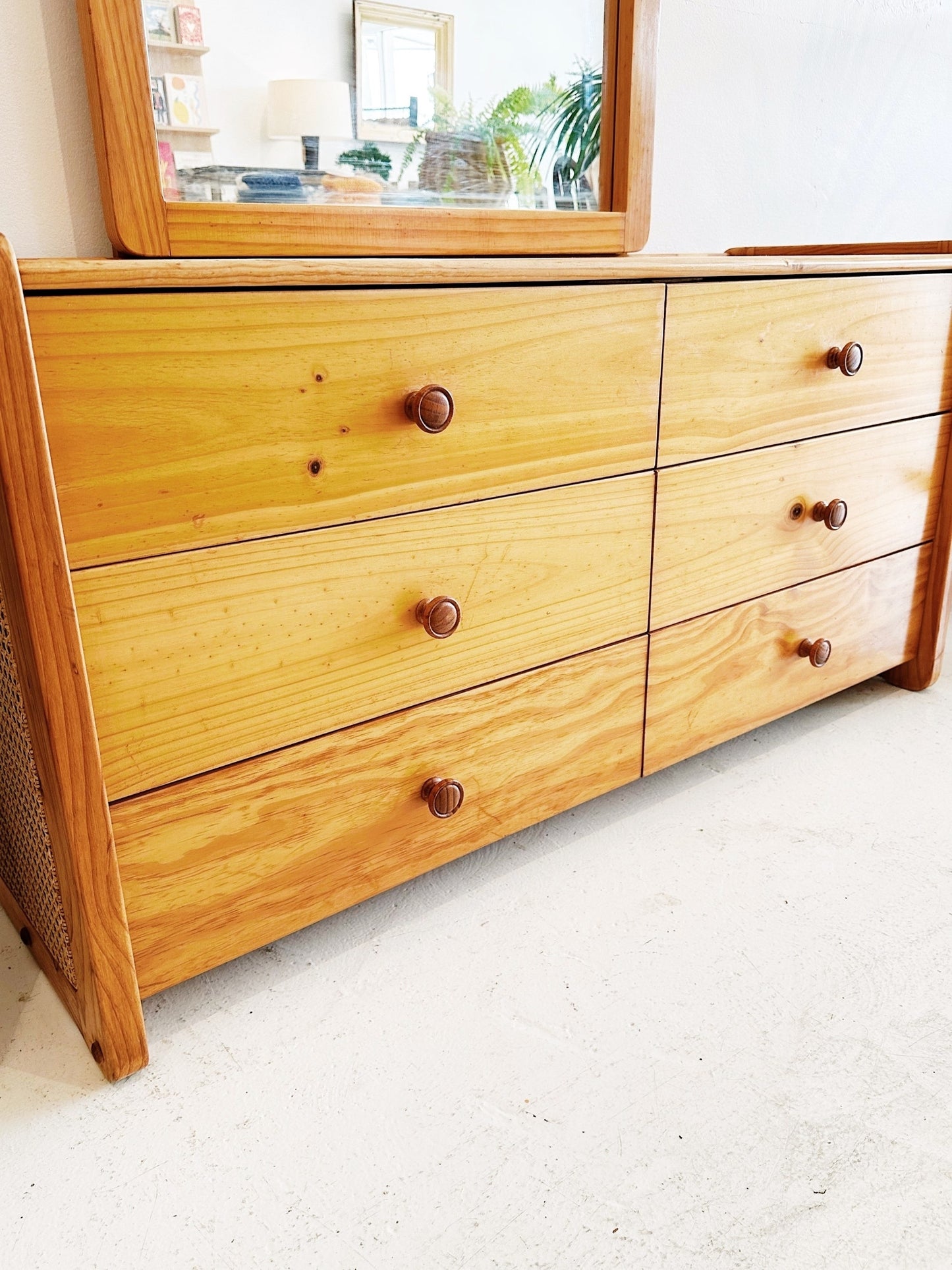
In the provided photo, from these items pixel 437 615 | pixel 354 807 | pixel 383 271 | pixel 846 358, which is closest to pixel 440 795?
pixel 354 807

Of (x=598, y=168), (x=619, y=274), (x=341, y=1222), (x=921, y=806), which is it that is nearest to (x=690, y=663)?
(x=921, y=806)

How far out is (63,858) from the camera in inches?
31.1

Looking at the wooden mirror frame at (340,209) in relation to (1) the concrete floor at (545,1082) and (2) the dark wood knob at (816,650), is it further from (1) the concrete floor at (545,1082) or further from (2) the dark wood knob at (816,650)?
(1) the concrete floor at (545,1082)

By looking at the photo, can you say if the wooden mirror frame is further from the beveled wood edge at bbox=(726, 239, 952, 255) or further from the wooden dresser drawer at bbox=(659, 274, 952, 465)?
the beveled wood edge at bbox=(726, 239, 952, 255)

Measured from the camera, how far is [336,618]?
0.88 metres

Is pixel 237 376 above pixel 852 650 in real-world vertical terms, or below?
above

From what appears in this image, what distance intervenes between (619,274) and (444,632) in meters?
0.41

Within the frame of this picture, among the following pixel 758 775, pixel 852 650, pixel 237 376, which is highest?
pixel 237 376

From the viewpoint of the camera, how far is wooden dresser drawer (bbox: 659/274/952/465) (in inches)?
42.3

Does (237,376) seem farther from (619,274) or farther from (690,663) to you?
(690,663)

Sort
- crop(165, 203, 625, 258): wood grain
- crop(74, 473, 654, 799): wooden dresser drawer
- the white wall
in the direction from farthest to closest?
1. the white wall
2. crop(165, 203, 625, 258): wood grain
3. crop(74, 473, 654, 799): wooden dresser drawer

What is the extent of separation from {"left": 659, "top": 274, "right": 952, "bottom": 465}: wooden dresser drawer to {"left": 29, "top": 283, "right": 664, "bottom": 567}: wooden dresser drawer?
0.06 m

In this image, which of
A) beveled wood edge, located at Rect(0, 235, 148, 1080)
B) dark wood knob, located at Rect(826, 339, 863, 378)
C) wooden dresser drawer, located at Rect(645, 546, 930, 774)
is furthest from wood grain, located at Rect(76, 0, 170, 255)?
dark wood knob, located at Rect(826, 339, 863, 378)

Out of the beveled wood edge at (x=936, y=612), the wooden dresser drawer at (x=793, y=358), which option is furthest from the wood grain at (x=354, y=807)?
the beveled wood edge at (x=936, y=612)
